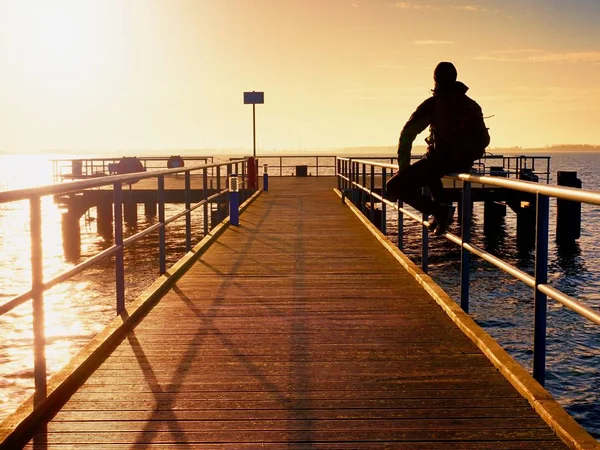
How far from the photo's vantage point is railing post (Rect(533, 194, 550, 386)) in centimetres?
421

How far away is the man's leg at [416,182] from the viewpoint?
696 cm

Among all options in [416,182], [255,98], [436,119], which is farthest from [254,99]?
[436,119]

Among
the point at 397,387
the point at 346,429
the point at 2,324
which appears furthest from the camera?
the point at 2,324

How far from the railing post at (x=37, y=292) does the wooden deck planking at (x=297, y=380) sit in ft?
0.65

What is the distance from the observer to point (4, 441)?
3.41 metres

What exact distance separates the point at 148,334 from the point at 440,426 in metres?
2.75

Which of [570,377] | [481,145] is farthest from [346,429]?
[570,377]

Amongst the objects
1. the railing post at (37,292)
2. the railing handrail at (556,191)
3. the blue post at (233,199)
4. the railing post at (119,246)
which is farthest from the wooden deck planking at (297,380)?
the blue post at (233,199)

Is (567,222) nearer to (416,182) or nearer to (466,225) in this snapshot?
(416,182)

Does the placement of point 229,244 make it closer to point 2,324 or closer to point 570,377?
point 570,377

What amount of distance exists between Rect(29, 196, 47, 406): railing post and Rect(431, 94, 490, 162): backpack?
370 centimetres

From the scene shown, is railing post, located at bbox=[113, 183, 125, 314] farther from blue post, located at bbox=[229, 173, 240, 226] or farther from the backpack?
blue post, located at bbox=[229, 173, 240, 226]

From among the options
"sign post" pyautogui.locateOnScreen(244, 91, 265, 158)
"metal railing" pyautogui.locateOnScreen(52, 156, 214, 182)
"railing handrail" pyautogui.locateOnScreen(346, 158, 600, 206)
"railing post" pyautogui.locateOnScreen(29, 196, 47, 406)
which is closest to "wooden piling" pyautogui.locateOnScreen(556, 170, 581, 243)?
"sign post" pyautogui.locateOnScreen(244, 91, 265, 158)

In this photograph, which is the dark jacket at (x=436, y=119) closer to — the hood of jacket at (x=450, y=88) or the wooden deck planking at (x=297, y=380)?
the hood of jacket at (x=450, y=88)
